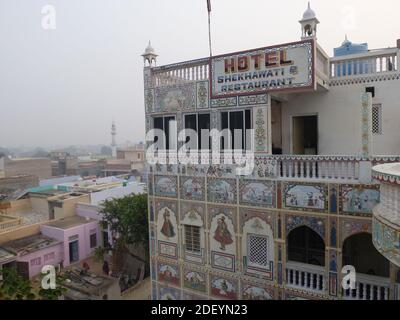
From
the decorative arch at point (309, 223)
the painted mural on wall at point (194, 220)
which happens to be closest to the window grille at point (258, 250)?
the decorative arch at point (309, 223)

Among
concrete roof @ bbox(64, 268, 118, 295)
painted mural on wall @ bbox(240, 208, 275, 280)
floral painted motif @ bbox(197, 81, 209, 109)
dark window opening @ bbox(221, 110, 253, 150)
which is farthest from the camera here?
concrete roof @ bbox(64, 268, 118, 295)

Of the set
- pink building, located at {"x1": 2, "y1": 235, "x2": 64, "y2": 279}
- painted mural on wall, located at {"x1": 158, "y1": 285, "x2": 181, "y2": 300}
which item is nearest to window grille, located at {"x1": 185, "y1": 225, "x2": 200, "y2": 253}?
painted mural on wall, located at {"x1": 158, "y1": 285, "x2": 181, "y2": 300}

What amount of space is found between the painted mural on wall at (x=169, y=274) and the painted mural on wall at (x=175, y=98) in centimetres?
513

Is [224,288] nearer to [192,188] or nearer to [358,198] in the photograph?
[192,188]

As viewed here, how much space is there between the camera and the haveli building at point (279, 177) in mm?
7535

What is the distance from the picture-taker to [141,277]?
62.8 ft

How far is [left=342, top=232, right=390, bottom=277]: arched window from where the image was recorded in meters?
8.62

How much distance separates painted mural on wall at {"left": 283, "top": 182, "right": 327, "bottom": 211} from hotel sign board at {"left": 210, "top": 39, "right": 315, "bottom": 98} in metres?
2.46

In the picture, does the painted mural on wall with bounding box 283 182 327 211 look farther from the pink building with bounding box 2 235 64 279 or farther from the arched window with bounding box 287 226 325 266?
the pink building with bounding box 2 235 64 279

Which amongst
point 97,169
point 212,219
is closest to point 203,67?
point 212,219

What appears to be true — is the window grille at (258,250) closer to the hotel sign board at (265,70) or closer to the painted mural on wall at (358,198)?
the painted mural on wall at (358,198)

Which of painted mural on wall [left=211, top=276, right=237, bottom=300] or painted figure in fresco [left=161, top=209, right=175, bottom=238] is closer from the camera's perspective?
painted mural on wall [left=211, top=276, right=237, bottom=300]

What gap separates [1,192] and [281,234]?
2758cm

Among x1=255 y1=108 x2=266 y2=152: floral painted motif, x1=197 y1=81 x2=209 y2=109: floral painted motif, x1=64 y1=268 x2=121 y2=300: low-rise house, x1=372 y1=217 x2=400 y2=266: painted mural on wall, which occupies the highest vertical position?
x1=197 y1=81 x2=209 y2=109: floral painted motif
